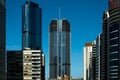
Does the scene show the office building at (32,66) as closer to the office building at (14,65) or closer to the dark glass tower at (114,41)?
the office building at (14,65)

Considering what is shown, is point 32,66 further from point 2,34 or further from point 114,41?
point 2,34

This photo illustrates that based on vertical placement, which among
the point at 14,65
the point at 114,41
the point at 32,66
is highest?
the point at 114,41

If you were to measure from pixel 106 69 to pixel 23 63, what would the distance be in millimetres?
43625

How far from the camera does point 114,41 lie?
516 ft

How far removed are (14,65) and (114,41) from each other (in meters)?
57.2

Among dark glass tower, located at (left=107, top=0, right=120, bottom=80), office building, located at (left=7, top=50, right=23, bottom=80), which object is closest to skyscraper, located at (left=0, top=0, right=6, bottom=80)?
dark glass tower, located at (left=107, top=0, right=120, bottom=80)

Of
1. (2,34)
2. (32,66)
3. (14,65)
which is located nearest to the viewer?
(2,34)

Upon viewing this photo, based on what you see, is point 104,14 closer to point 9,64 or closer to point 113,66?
point 113,66

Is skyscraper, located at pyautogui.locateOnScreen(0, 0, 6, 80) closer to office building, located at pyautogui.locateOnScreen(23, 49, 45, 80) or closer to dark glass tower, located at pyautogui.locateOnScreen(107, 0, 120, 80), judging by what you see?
dark glass tower, located at pyautogui.locateOnScreen(107, 0, 120, 80)

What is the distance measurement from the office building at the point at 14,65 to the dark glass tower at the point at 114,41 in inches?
1943

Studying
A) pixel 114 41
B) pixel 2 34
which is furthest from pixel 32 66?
pixel 2 34

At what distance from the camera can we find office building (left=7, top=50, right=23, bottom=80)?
193025 mm

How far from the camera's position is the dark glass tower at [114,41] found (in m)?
154

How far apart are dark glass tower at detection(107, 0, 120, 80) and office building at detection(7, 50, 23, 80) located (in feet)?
162
